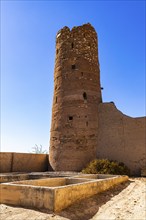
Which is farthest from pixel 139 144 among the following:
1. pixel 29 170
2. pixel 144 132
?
pixel 29 170

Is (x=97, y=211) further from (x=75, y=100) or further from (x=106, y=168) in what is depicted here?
(x=75, y=100)

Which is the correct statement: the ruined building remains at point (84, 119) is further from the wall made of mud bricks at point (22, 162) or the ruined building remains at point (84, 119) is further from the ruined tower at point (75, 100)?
the wall made of mud bricks at point (22, 162)

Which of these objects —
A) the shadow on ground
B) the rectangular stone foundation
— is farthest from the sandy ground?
the rectangular stone foundation

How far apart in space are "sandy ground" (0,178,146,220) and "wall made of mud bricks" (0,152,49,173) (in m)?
9.38

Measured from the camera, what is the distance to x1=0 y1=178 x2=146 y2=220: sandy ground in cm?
491

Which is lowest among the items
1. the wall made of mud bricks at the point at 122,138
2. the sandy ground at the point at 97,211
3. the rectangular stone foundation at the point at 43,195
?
the sandy ground at the point at 97,211

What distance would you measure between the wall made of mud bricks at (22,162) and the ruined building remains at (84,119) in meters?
1.15

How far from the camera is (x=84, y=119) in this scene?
1731 cm

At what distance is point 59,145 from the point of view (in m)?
17.4

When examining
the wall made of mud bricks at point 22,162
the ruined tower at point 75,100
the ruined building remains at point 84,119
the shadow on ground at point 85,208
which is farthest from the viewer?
the ruined tower at point 75,100

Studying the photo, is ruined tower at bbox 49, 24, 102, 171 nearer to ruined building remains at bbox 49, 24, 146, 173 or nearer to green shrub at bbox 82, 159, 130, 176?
ruined building remains at bbox 49, 24, 146, 173

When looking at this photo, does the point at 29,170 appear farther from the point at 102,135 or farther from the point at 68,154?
the point at 102,135

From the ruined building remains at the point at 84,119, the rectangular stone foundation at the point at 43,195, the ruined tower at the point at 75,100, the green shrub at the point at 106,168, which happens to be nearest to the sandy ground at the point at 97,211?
the rectangular stone foundation at the point at 43,195

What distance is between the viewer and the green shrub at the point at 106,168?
1406cm
